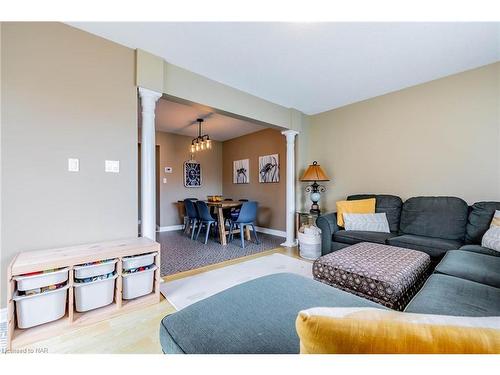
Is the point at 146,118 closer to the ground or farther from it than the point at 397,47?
closer to the ground

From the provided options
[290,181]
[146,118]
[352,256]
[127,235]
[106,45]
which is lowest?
[352,256]

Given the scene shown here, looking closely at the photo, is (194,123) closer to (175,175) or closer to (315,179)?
(175,175)

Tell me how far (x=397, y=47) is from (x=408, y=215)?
1.85 metres

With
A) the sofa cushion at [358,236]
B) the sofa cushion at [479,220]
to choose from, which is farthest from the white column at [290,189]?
the sofa cushion at [479,220]

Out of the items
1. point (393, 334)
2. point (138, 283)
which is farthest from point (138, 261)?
point (393, 334)

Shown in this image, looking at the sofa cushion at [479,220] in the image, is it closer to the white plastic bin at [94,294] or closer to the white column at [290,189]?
the white column at [290,189]

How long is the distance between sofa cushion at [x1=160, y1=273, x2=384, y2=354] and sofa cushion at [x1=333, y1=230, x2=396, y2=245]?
1.58 m

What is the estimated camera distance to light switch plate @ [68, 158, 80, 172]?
1788 millimetres

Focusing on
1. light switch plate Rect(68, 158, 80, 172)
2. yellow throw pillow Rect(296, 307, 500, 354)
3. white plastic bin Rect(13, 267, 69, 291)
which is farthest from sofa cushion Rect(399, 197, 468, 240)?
light switch plate Rect(68, 158, 80, 172)

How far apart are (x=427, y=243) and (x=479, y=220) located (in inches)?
22.0

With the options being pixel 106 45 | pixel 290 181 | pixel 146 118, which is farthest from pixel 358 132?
pixel 106 45
